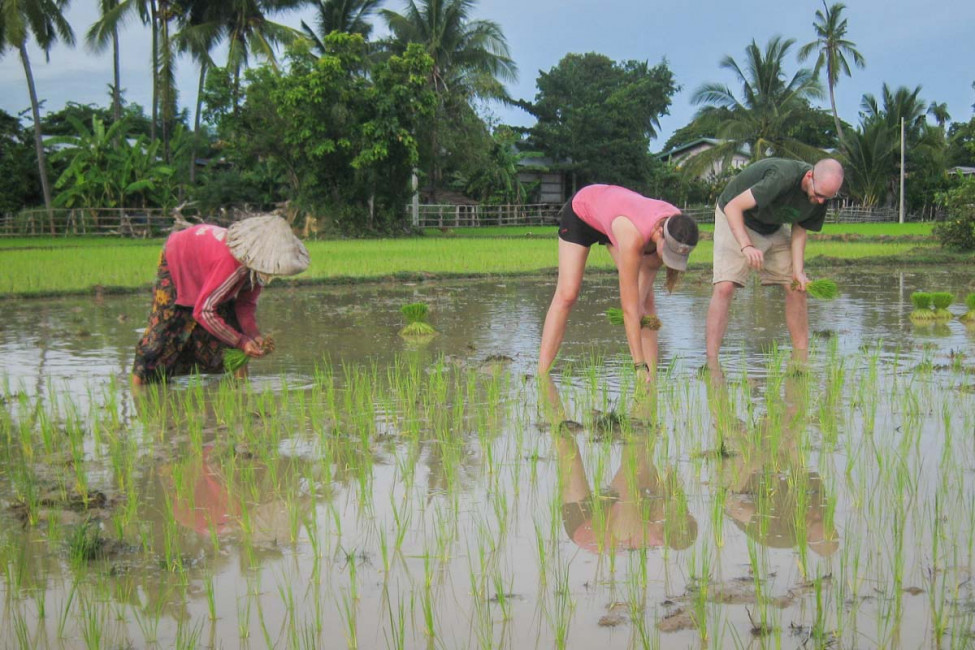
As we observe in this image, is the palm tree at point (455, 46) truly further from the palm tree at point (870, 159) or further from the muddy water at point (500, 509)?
the muddy water at point (500, 509)

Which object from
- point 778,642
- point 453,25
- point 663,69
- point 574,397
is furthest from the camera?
point 663,69

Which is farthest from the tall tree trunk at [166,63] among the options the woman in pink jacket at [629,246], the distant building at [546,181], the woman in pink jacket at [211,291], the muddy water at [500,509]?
the woman in pink jacket at [629,246]

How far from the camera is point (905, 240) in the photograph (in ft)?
64.1

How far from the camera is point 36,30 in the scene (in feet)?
84.3

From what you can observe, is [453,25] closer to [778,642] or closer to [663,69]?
[663,69]

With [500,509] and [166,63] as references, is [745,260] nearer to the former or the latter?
[500,509]

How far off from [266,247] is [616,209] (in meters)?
1.54

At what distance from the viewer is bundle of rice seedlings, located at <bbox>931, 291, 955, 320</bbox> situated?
23.2ft

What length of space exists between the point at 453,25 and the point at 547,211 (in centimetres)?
907

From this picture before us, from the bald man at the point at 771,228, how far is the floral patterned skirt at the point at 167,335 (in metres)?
2.52

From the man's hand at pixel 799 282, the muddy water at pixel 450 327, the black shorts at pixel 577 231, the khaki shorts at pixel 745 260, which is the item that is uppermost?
the black shorts at pixel 577 231

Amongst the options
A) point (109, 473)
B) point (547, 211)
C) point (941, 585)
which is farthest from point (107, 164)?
point (941, 585)

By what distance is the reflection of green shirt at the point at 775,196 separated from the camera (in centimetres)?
497

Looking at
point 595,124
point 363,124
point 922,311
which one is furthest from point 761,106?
point 922,311
